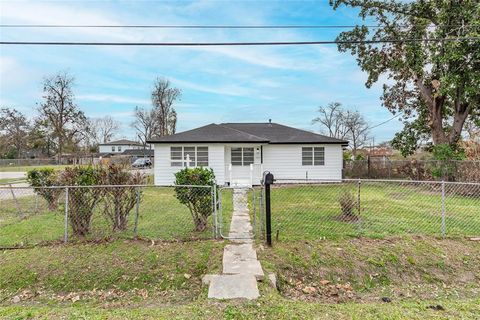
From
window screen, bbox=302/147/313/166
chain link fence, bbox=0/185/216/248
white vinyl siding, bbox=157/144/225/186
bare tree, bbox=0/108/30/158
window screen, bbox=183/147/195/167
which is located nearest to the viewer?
chain link fence, bbox=0/185/216/248

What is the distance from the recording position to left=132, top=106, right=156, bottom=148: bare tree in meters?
53.4

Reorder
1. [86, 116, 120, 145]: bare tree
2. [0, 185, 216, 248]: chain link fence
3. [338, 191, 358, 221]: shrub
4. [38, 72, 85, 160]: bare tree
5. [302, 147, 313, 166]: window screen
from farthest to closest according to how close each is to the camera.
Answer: [86, 116, 120, 145]: bare tree → [38, 72, 85, 160]: bare tree → [302, 147, 313, 166]: window screen → [338, 191, 358, 221]: shrub → [0, 185, 216, 248]: chain link fence

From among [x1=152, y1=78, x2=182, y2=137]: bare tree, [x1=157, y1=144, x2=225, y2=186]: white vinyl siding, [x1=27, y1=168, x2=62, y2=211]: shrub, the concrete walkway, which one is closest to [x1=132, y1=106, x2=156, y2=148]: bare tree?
[x1=152, y1=78, x2=182, y2=137]: bare tree

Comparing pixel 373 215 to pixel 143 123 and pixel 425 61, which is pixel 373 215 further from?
pixel 143 123

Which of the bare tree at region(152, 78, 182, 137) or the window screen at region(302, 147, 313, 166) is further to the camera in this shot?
the bare tree at region(152, 78, 182, 137)

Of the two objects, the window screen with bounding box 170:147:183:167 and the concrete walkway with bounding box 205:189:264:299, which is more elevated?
the window screen with bounding box 170:147:183:167

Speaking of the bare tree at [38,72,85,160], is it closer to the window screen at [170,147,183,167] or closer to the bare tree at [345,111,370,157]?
the window screen at [170,147,183,167]

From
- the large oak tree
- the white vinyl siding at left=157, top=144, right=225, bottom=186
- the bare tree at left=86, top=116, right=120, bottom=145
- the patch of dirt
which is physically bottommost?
the patch of dirt

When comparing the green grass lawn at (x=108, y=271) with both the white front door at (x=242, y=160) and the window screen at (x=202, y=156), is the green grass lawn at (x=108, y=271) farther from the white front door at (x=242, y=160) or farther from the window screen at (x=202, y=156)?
the white front door at (x=242, y=160)

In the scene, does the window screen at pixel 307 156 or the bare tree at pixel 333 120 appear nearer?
the window screen at pixel 307 156

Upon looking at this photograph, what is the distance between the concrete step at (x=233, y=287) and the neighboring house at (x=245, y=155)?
11.5m

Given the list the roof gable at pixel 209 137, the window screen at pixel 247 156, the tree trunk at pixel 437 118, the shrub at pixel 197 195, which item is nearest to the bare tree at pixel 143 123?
the roof gable at pixel 209 137

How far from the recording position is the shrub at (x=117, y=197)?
21.3 feet

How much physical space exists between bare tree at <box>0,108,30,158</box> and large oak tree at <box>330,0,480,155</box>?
192 ft
